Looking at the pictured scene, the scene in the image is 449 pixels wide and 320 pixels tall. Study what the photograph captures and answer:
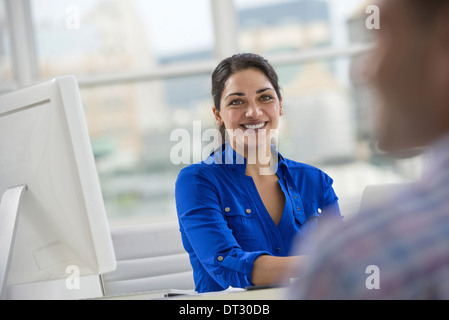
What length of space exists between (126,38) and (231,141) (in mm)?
2527

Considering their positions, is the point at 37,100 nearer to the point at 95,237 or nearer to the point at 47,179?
the point at 47,179

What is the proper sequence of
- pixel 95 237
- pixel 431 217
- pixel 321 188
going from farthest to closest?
pixel 321 188 → pixel 95 237 → pixel 431 217

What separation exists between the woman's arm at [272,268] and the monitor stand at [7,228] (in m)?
0.63

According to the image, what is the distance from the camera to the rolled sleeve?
5.04 feet

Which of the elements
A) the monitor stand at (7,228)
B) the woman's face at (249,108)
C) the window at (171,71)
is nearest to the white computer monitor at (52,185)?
the monitor stand at (7,228)

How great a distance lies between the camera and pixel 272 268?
142 centimetres

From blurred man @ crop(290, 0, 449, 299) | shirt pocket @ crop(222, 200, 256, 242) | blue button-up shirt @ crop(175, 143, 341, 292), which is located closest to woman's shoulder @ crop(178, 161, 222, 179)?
blue button-up shirt @ crop(175, 143, 341, 292)

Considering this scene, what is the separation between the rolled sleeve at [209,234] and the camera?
1.54m

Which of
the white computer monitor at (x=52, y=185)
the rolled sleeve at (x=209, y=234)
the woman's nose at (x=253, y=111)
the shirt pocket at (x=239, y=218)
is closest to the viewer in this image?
the white computer monitor at (x=52, y=185)

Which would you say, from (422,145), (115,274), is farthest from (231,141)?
(422,145)

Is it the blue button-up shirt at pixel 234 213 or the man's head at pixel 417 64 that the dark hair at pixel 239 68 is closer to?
the blue button-up shirt at pixel 234 213

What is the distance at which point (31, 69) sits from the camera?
415cm

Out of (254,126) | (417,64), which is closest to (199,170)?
(254,126)
